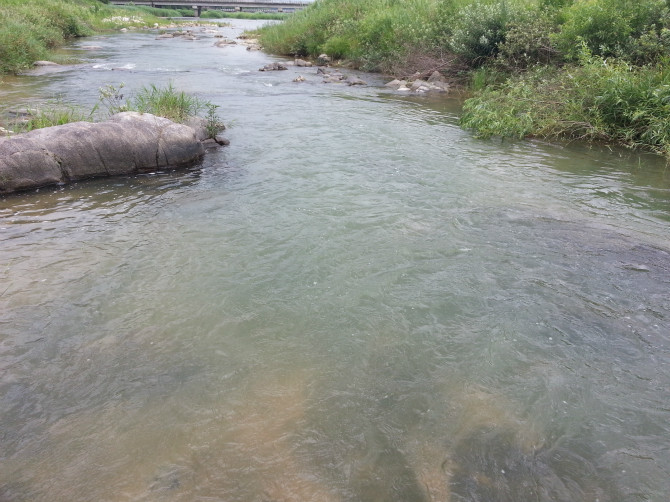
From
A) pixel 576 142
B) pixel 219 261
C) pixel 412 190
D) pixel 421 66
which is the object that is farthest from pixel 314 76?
pixel 219 261

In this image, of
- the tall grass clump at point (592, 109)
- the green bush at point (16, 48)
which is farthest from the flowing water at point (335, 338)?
the green bush at point (16, 48)

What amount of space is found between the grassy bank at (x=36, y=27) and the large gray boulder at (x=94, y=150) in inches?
423

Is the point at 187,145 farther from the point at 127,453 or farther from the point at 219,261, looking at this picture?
the point at 127,453

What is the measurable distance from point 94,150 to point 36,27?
19814mm

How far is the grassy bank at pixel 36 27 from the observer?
16406mm

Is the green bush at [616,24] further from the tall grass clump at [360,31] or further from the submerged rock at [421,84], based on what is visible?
the tall grass clump at [360,31]

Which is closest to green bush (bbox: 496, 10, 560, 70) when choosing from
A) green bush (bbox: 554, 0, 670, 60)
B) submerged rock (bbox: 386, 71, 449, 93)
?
green bush (bbox: 554, 0, 670, 60)

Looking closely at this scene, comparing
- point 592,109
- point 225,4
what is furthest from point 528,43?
point 225,4

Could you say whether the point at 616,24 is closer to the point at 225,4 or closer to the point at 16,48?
the point at 16,48

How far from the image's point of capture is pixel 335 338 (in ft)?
13.5

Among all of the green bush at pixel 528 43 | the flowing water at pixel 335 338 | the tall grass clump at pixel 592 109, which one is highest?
the green bush at pixel 528 43

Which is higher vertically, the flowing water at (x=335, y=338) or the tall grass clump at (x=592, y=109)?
the tall grass clump at (x=592, y=109)

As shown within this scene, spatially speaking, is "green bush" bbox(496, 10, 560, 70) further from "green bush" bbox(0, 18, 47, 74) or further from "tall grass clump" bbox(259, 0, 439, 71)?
"green bush" bbox(0, 18, 47, 74)

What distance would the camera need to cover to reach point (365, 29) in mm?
22422
